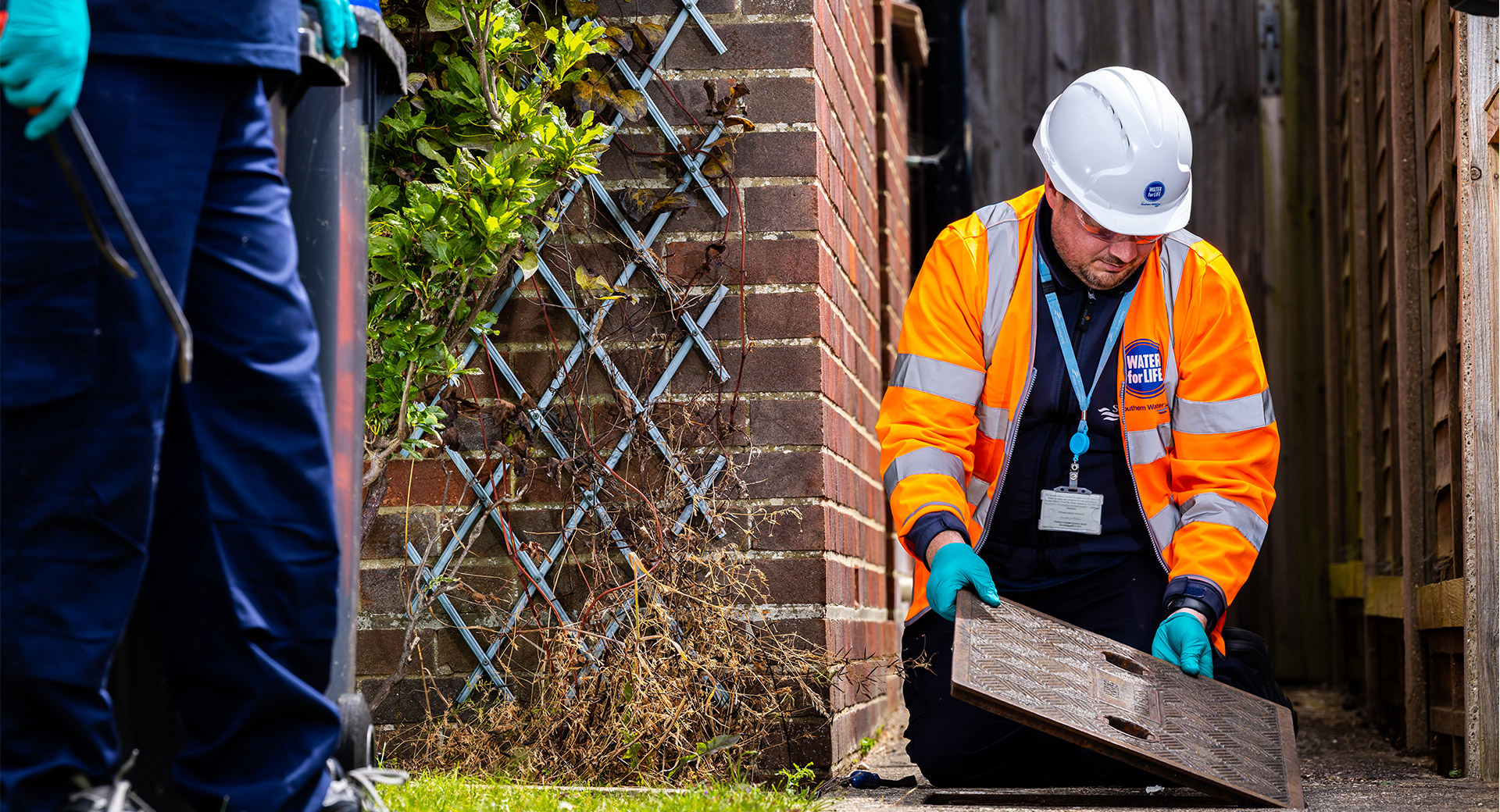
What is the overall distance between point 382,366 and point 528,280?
16.8 inches

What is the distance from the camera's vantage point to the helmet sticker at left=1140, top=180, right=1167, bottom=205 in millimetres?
2953

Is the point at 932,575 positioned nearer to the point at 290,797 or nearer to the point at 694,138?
the point at 694,138

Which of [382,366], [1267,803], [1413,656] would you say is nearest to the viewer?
[1267,803]

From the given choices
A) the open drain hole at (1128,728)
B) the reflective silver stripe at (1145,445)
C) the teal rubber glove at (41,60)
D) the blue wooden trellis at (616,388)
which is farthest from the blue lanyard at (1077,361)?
the teal rubber glove at (41,60)

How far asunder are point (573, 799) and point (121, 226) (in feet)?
4.41

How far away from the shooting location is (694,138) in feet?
10.3

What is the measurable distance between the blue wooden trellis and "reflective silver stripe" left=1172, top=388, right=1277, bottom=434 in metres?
1.06

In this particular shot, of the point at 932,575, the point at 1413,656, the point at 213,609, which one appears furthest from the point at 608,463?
the point at 1413,656

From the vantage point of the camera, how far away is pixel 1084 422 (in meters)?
3.06

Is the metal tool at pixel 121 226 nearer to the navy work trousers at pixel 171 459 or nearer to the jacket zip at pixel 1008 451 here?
the navy work trousers at pixel 171 459

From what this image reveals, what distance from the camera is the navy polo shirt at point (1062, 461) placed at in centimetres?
312

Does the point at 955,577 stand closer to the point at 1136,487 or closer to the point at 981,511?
the point at 981,511

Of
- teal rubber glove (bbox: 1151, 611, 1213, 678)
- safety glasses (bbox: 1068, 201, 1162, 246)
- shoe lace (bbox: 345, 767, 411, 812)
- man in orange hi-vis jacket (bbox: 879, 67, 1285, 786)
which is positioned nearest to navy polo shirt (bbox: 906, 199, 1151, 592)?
man in orange hi-vis jacket (bbox: 879, 67, 1285, 786)

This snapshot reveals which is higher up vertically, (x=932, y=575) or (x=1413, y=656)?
(x=932, y=575)
